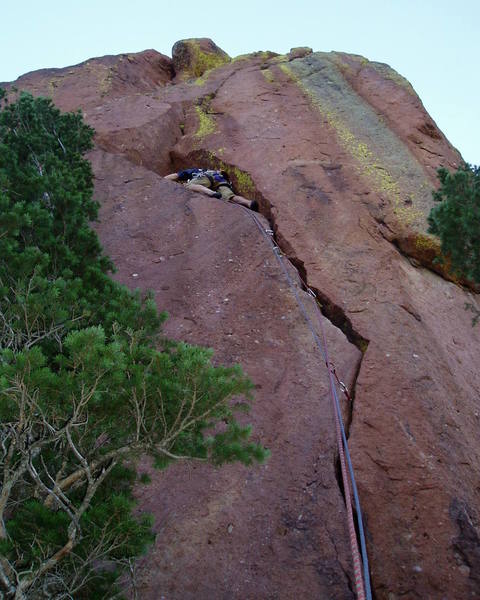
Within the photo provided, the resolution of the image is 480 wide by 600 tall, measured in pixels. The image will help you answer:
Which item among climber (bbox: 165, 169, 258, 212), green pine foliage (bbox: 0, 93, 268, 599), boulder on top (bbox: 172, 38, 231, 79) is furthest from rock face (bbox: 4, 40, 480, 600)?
boulder on top (bbox: 172, 38, 231, 79)

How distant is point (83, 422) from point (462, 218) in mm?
5273

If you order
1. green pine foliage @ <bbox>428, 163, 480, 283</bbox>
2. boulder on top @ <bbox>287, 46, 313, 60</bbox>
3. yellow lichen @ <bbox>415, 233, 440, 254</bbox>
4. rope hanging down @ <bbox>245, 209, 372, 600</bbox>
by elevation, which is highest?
boulder on top @ <bbox>287, 46, 313, 60</bbox>

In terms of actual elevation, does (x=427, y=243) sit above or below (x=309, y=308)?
above

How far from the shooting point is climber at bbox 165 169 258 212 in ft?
39.5

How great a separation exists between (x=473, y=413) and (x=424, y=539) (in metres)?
2.40

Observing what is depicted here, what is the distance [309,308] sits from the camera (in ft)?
28.7

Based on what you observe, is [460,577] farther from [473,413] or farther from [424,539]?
[473,413]

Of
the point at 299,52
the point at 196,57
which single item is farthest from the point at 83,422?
the point at 196,57

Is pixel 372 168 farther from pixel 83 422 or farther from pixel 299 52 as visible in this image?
pixel 83 422

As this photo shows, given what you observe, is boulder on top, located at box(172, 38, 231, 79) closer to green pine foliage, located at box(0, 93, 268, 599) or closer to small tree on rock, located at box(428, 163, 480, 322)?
small tree on rock, located at box(428, 163, 480, 322)

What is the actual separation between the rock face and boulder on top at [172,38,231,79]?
3819 mm

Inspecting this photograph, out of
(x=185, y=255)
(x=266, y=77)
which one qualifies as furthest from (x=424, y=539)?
(x=266, y=77)

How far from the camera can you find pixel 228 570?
5625 mm

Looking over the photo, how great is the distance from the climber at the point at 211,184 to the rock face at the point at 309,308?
0.30m
